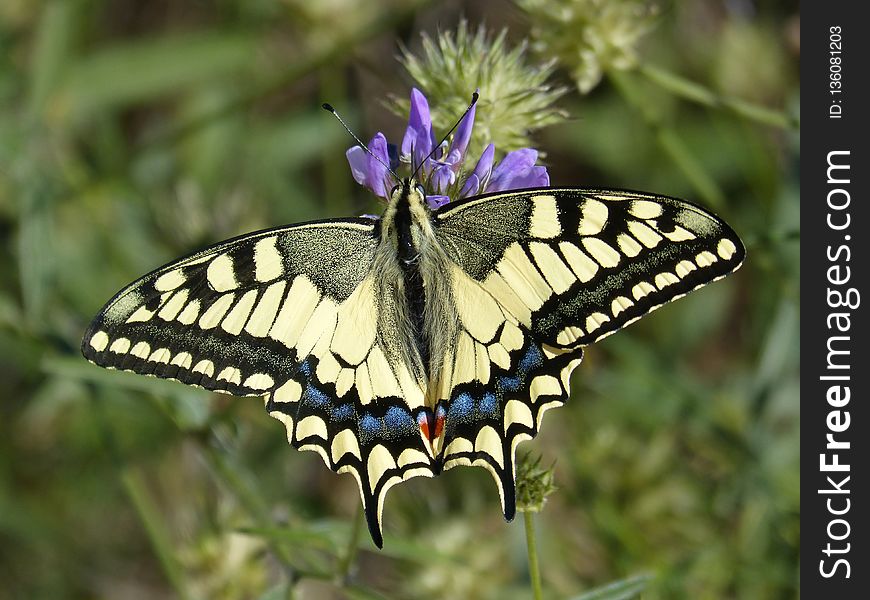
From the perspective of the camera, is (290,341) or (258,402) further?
(258,402)

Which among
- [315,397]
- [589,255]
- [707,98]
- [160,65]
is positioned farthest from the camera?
[160,65]

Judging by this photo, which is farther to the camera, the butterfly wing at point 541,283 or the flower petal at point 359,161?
the flower petal at point 359,161

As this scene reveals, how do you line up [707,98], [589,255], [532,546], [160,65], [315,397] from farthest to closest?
[160,65] → [707,98] → [315,397] → [589,255] → [532,546]

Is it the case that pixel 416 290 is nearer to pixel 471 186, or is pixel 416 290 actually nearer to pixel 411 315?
pixel 411 315

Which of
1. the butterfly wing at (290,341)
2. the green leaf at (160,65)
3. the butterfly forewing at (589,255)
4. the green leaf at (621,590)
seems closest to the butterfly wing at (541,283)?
the butterfly forewing at (589,255)

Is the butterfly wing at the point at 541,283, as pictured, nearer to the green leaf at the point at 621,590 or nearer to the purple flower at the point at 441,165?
the purple flower at the point at 441,165

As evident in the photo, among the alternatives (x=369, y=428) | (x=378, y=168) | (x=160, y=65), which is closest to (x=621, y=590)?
(x=369, y=428)

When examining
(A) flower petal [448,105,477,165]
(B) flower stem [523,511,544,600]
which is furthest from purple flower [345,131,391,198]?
(B) flower stem [523,511,544,600]

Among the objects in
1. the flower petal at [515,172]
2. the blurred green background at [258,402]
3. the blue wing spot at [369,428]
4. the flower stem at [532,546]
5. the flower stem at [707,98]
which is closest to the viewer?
the flower stem at [532,546]
